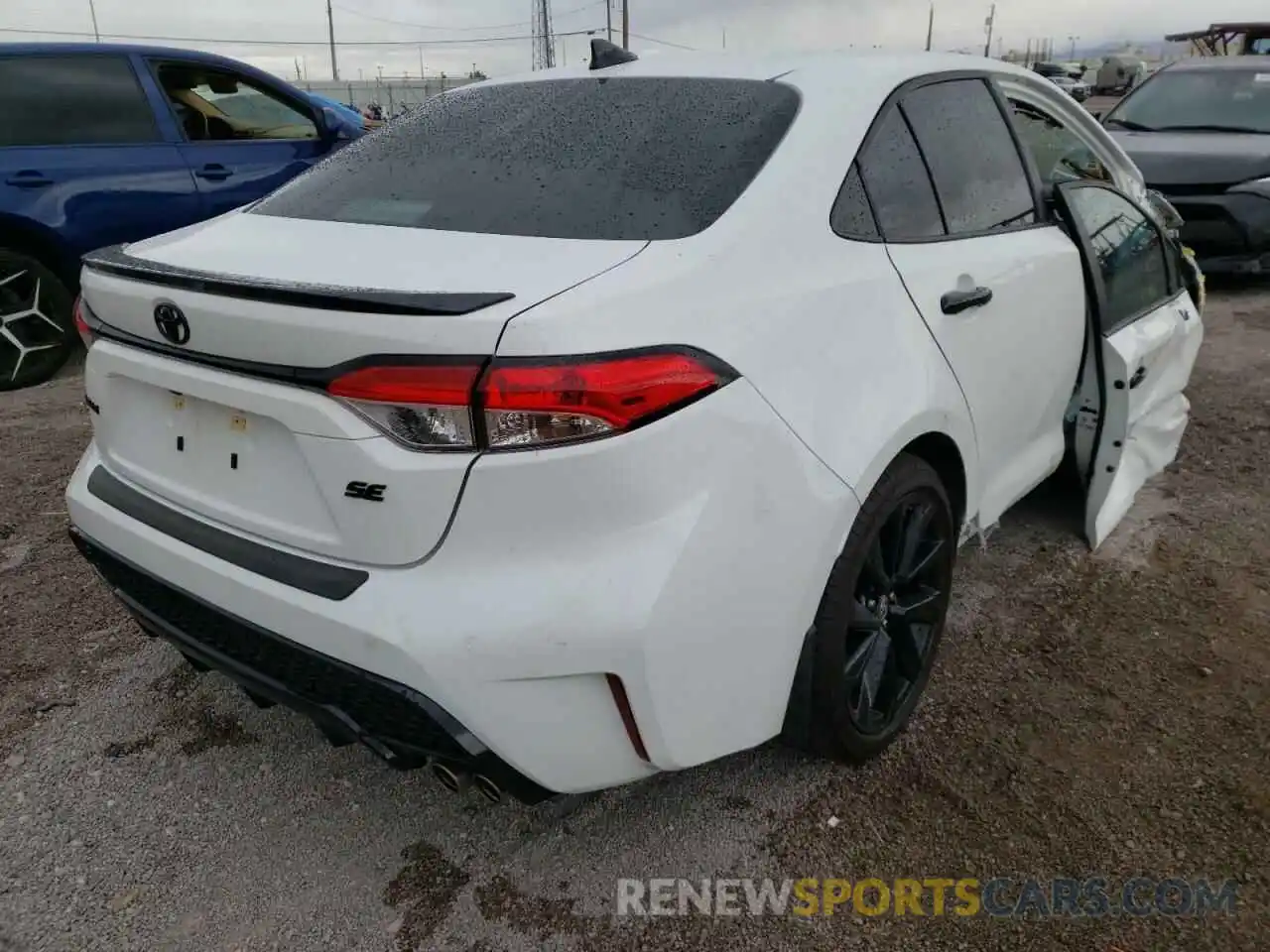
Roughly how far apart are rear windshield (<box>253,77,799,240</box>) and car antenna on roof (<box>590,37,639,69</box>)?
0.55 feet

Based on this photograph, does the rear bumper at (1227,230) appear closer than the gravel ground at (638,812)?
No

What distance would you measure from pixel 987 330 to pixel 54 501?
11.6 feet

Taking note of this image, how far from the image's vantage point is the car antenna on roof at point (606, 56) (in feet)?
8.95

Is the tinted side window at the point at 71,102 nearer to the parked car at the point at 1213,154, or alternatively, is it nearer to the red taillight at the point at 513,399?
the red taillight at the point at 513,399

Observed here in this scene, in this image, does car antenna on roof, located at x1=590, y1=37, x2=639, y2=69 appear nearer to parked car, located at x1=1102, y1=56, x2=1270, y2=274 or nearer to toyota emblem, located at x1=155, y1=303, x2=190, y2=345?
toyota emblem, located at x1=155, y1=303, x2=190, y2=345

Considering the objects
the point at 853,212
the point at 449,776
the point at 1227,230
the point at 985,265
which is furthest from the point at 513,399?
the point at 1227,230

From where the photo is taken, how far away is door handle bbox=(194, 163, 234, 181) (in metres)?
5.70

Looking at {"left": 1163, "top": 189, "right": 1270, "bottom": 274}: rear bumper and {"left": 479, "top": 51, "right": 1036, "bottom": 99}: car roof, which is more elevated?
{"left": 479, "top": 51, "right": 1036, "bottom": 99}: car roof

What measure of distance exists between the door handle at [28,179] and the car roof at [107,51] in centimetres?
72

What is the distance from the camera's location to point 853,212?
2160mm

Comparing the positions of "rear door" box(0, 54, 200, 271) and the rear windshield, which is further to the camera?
"rear door" box(0, 54, 200, 271)

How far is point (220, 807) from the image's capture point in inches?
90.0

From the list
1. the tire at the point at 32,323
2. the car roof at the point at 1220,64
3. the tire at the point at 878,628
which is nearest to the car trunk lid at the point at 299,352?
the tire at the point at 878,628

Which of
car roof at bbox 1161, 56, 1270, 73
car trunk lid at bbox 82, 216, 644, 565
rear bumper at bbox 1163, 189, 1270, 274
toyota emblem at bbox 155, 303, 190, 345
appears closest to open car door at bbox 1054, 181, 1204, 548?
car trunk lid at bbox 82, 216, 644, 565
